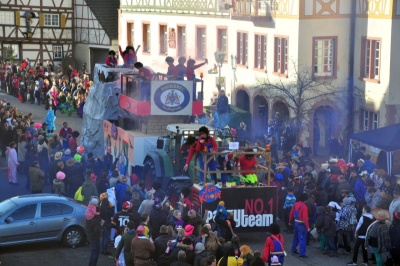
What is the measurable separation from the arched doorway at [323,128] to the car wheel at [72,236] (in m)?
16.1

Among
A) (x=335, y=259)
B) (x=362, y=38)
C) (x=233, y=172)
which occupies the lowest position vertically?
(x=335, y=259)

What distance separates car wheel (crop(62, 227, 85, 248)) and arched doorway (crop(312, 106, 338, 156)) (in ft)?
52.7

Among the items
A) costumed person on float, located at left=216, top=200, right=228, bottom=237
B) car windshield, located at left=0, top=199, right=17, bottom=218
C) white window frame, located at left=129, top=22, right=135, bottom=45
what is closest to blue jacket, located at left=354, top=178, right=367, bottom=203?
costumed person on float, located at left=216, top=200, right=228, bottom=237

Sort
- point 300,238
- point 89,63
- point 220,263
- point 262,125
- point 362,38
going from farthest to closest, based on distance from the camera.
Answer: point 89,63, point 262,125, point 362,38, point 300,238, point 220,263

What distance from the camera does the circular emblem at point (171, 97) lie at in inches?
1032

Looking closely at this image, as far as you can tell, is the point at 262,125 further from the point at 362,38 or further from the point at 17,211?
the point at 17,211

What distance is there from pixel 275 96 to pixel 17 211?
18423 mm

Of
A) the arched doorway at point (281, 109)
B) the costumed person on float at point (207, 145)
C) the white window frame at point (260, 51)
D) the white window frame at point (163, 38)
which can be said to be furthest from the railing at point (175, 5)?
the costumed person on float at point (207, 145)

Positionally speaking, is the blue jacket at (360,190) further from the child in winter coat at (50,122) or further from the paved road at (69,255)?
the child in winter coat at (50,122)

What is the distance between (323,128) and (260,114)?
401 cm

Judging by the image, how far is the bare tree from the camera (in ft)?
114

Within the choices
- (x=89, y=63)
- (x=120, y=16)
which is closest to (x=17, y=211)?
(x=120, y=16)

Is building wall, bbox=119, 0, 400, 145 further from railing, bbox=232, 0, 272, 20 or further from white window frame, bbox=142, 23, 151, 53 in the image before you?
white window frame, bbox=142, 23, 151, 53

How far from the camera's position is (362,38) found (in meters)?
35.4
